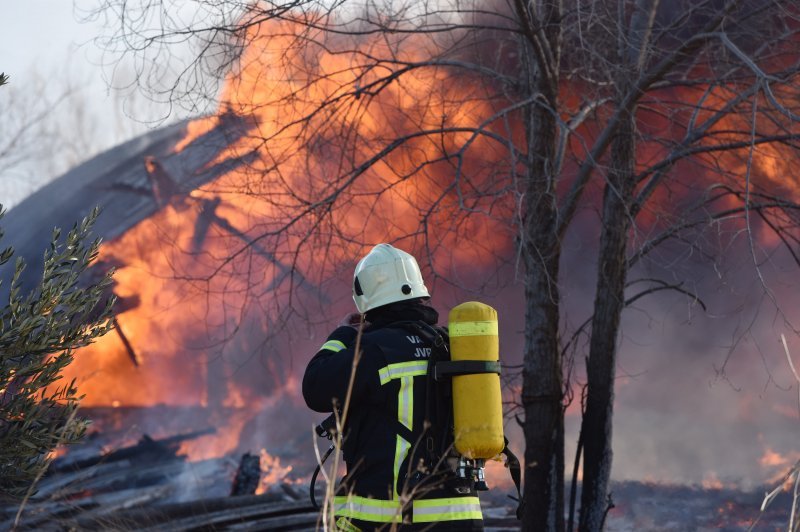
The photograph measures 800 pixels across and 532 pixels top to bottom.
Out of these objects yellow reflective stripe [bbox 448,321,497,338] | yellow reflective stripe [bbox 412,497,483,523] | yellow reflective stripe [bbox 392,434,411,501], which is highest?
yellow reflective stripe [bbox 448,321,497,338]

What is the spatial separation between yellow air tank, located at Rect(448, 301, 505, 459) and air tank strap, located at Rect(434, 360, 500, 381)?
2 centimetres

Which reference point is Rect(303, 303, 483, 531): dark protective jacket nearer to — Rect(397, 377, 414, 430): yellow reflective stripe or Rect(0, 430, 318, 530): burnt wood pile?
Rect(397, 377, 414, 430): yellow reflective stripe

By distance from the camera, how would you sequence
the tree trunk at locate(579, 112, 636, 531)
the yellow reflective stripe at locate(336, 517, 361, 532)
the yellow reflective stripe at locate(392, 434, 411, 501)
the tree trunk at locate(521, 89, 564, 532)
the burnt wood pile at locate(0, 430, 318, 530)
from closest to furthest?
1. the yellow reflective stripe at locate(336, 517, 361, 532)
2. the yellow reflective stripe at locate(392, 434, 411, 501)
3. the tree trunk at locate(521, 89, 564, 532)
4. the tree trunk at locate(579, 112, 636, 531)
5. the burnt wood pile at locate(0, 430, 318, 530)

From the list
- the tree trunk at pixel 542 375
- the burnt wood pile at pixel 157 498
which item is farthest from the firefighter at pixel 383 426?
the burnt wood pile at pixel 157 498

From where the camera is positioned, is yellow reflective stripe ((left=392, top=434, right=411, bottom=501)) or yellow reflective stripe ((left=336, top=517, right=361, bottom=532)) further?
yellow reflective stripe ((left=392, top=434, right=411, bottom=501))

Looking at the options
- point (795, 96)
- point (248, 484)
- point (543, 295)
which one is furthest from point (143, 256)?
point (795, 96)

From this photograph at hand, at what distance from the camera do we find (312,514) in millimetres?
8422

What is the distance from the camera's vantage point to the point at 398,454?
3.25m

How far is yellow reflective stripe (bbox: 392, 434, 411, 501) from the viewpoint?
3.23 metres

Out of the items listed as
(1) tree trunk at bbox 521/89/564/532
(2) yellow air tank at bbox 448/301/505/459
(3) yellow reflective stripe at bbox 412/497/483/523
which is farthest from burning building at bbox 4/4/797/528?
(3) yellow reflective stripe at bbox 412/497/483/523

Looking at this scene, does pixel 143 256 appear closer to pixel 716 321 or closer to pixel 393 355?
pixel 716 321

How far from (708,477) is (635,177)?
4.80 metres

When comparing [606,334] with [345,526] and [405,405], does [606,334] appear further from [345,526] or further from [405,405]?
[345,526]

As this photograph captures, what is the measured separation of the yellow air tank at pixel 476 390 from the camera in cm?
334
